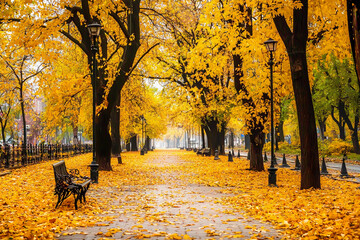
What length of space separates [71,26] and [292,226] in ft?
63.9

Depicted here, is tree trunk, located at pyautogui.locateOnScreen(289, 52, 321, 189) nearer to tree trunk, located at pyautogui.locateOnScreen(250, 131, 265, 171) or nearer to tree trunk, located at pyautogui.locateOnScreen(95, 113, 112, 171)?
tree trunk, located at pyautogui.locateOnScreen(250, 131, 265, 171)

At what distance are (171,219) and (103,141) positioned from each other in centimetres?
1251

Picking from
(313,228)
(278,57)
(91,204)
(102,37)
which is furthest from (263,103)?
(313,228)

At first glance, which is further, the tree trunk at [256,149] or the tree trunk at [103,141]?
the tree trunk at [256,149]

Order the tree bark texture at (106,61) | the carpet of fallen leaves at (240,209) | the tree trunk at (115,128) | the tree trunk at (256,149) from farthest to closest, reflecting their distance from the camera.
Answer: the tree trunk at (115,128) → the tree trunk at (256,149) → the tree bark texture at (106,61) → the carpet of fallen leaves at (240,209)

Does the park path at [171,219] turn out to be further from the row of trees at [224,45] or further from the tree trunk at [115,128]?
the tree trunk at [115,128]

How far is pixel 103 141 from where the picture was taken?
20.8 metres

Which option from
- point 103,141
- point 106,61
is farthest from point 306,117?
point 103,141

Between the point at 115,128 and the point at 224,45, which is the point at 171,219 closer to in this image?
the point at 224,45

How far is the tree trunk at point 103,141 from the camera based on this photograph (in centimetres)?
2055

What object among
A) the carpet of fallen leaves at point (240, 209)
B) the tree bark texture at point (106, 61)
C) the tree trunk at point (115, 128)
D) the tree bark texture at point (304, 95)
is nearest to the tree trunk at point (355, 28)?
the carpet of fallen leaves at point (240, 209)

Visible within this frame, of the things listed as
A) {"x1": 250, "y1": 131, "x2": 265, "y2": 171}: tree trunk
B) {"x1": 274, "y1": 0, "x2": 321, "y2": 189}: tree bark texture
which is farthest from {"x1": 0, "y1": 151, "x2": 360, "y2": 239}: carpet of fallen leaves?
{"x1": 250, "y1": 131, "x2": 265, "y2": 171}: tree trunk

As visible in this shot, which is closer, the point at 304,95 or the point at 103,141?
the point at 304,95

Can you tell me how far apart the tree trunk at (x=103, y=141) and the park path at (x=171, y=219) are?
7.19 m
